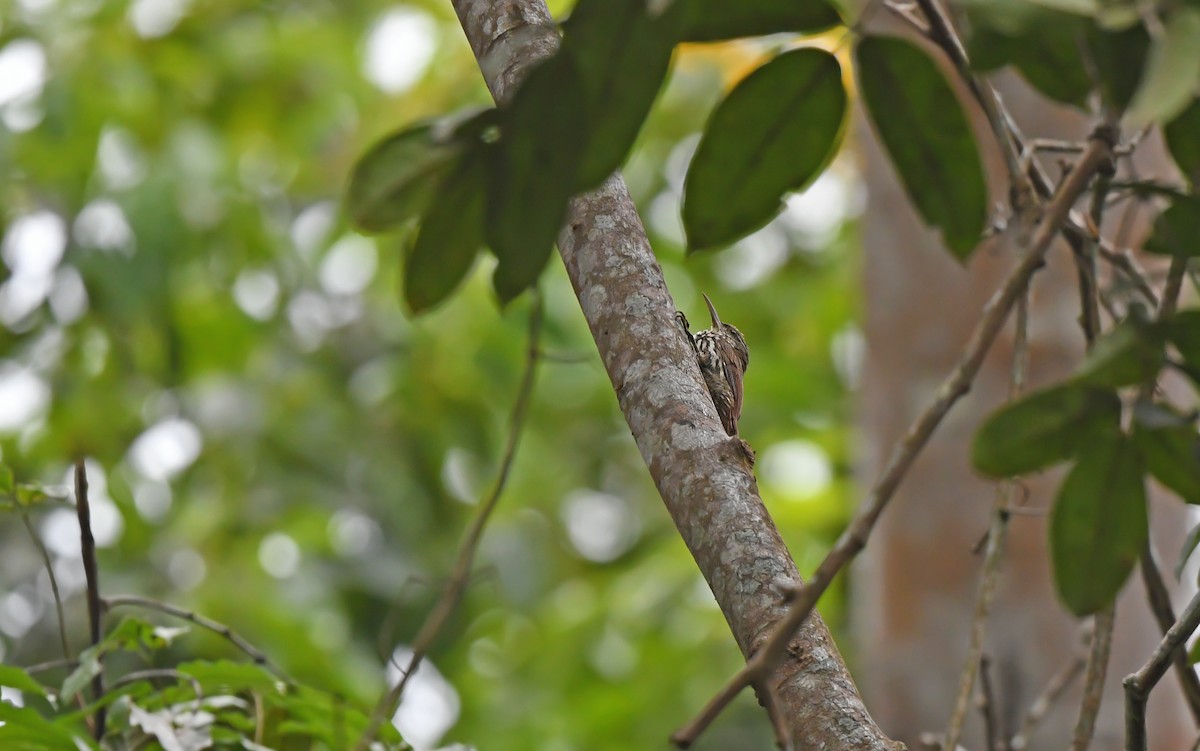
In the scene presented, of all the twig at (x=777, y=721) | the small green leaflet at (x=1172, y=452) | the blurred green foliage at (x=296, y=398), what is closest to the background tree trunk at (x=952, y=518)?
the blurred green foliage at (x=296, y=398)

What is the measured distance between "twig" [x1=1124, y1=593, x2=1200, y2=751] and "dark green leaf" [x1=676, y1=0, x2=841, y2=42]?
0.52 meters

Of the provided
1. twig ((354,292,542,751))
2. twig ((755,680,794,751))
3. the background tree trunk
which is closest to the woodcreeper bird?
twig ((354,292,542,751))

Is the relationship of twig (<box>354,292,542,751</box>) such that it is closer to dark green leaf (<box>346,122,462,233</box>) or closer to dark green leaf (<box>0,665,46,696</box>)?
dark green leaf (<box>346,122,462,233</box>)

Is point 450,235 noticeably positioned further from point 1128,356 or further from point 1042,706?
point 1042,706

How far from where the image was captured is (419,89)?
464 centimetres

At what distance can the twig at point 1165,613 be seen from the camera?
1.17 meters

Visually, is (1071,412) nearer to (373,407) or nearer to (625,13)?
(625,13)

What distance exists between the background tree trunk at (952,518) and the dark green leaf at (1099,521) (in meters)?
2.03

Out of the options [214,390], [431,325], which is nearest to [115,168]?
[214,390]

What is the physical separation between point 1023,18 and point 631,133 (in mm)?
204

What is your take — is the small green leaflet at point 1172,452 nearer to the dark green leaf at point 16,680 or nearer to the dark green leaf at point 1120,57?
the dark green leaf at point 1120,57

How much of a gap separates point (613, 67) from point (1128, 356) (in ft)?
1.02

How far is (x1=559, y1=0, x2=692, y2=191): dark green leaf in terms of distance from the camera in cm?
65

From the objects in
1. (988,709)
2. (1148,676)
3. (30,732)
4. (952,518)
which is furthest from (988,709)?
(952,518)
